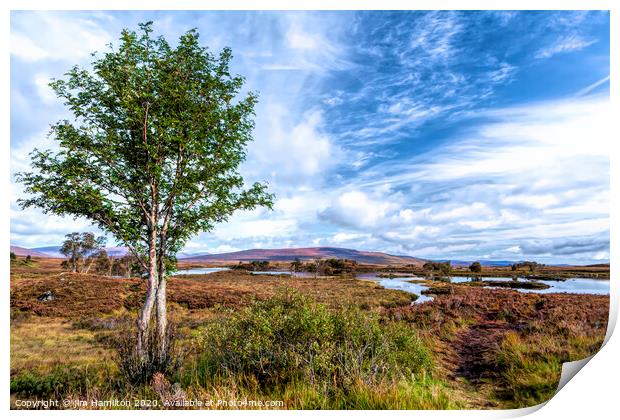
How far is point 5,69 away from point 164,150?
2.31 meters

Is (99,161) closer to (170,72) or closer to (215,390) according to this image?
(170,72)

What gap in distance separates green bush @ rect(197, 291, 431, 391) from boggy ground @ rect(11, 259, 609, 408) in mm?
240

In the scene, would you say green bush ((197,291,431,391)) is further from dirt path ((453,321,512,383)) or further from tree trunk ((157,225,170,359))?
dirt path ((453,321,512,383))

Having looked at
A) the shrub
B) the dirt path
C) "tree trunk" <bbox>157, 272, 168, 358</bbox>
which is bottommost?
the dirt path

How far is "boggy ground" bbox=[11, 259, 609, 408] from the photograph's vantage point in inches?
172

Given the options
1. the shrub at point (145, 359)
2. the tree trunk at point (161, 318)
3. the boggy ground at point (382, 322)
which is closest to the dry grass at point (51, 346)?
the boggy ground at point (382, 322)

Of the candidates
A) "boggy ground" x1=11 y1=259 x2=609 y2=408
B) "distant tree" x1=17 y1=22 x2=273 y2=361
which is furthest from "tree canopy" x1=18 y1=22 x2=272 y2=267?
"boggy ground" x1=11 y1=259 x2=609 y2=408

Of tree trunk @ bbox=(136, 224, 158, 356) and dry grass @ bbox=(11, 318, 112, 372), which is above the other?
tree trunk @ bbox=(136, 224, 158, 356)

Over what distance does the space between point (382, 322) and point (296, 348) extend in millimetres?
3483

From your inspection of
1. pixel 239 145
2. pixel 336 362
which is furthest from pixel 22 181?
pixel 336 362

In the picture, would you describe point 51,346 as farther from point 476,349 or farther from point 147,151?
point 476,349

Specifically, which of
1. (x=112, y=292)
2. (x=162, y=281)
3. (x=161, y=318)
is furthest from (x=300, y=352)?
(x=112, y=292)

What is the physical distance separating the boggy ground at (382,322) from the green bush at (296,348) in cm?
24

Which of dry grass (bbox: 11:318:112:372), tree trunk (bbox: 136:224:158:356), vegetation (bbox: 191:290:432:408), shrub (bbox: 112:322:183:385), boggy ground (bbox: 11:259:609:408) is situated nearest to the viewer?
vegetation (bbox: 191:290:432:408)
